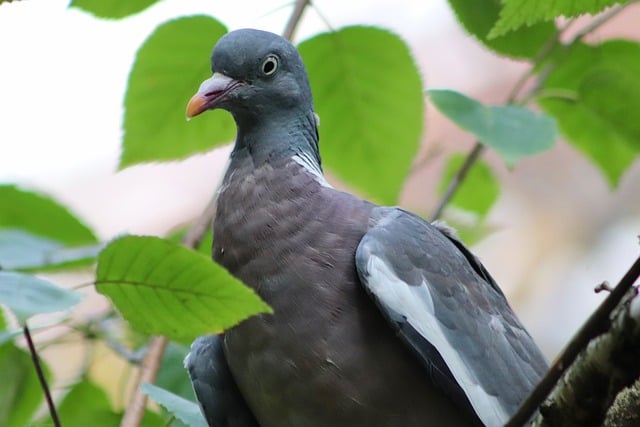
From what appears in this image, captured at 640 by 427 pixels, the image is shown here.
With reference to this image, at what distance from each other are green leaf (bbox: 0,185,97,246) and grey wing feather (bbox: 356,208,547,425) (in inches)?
23.6

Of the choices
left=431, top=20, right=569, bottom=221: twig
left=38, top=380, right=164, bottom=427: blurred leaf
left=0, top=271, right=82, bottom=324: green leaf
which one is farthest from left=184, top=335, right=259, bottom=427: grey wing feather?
left=0, top=271, right=82, bottom=324: green leaf

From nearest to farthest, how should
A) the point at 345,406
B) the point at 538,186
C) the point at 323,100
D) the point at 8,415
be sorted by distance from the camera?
the point at 345,406, the point at 8,415, the point at 323,100, the point at 538,186

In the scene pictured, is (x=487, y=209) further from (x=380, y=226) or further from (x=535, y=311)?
(x=535, y=311)

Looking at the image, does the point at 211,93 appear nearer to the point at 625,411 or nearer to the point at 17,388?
the point at 17,388

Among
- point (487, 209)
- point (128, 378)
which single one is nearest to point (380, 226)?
point (128, 378)

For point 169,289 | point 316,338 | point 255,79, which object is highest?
point 255,79

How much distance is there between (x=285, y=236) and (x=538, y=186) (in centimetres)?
607

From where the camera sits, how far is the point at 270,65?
2.20m

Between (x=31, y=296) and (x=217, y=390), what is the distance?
0.76 m

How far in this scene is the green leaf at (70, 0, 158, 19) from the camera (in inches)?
73.5

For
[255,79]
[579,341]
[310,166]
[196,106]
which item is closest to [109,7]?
[196,106]

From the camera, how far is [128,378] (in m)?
2.36

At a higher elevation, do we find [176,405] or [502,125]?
[502,125]

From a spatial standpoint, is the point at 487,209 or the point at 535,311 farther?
the point at 535,311
